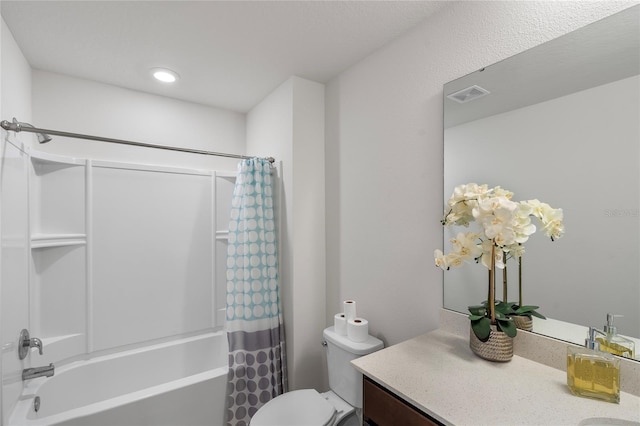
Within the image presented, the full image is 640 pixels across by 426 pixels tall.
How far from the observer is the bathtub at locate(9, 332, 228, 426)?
152 cm

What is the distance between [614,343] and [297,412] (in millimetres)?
1410

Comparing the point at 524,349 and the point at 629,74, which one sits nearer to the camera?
the point at 629,74

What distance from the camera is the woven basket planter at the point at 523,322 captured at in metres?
1.10

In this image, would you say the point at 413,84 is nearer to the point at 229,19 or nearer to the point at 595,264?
the point at 229,19

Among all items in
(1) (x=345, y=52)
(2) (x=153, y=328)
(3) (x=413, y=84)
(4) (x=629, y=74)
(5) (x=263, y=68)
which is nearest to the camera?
(4) (x=629, y=74)

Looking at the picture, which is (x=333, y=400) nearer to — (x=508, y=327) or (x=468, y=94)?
(x=508, y=327)

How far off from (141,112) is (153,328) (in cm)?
175

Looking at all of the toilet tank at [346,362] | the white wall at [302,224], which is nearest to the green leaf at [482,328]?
the toilet tank at [346,362]

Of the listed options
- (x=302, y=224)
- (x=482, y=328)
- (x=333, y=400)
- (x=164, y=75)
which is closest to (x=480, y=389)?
(x=482, y=328)

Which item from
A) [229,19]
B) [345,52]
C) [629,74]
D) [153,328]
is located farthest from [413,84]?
[153,328]

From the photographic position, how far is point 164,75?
205 cm

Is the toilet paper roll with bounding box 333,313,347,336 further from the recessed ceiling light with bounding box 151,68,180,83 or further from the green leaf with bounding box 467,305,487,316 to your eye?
the recessed ceiling light with bounding box 151,68,180,83

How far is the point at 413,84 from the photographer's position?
5.05ft

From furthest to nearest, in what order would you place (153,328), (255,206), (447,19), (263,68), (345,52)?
(153,328) < (255,206) < (263,68) < (345,52) < (447,19)
